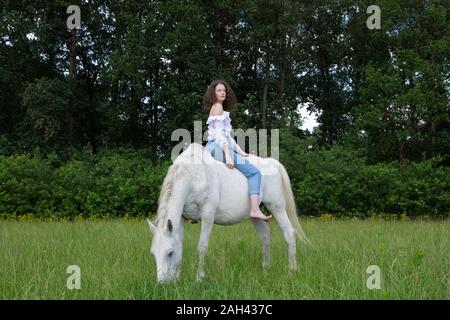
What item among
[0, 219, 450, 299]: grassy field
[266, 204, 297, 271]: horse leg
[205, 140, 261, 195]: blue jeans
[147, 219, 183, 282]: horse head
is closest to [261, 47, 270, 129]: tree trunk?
[0, 219, 450, 299]: grassy field

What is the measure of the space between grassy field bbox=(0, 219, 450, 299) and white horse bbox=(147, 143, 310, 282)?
32cm

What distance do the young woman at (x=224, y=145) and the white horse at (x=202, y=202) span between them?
0.33 ft

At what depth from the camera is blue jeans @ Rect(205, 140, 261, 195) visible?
6.20m

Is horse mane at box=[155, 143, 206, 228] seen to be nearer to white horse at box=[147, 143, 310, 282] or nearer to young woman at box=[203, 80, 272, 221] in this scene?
white horse at box=[147, 143, 310, 282]

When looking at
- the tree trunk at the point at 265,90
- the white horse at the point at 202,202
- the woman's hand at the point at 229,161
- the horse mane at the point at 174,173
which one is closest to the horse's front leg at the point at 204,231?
the white horse at the point at 202,202

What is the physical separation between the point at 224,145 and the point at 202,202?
2.95ft

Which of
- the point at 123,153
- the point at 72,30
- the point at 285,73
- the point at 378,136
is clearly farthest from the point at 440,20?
the point at 72,30

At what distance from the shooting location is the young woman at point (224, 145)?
242 inches

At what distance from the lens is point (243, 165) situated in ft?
20.6

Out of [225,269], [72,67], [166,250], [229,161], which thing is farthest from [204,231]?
[72,67]

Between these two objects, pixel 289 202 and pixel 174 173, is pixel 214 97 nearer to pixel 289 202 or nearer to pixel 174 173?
pixel 174 173

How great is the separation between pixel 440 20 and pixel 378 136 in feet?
21.2

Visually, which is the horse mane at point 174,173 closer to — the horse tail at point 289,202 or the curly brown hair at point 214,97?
the curly brown hair at point 214,97
